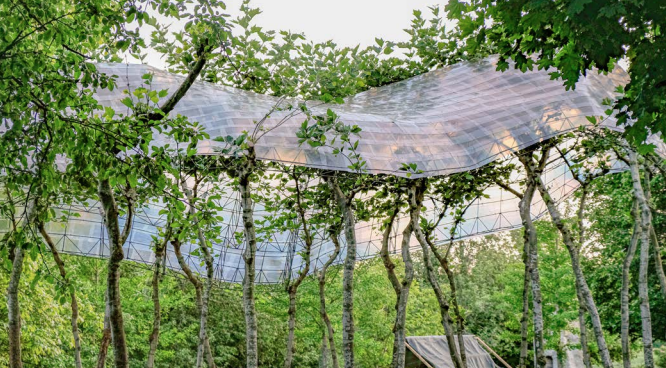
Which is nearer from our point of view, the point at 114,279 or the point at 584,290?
the point at 114,279

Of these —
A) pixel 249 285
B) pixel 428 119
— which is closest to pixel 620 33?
pixel 249 285

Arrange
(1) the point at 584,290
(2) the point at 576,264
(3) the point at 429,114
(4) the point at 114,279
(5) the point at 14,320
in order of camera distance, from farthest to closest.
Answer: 1. (3) the point at 429,114
2. (2) the point at 576,264
3. (1) the point at 584,290
4. (5) the point at 14,320
5. (4) the point at 114,279

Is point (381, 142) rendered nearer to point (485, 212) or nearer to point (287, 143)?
point (287, 143)

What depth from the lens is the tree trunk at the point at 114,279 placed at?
4520 millimetres

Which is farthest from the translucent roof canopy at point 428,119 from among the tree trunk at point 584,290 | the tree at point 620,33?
the tree at point 620,33

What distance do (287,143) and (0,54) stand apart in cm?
438

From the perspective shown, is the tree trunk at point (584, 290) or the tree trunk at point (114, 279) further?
the tree trunk at point (584, 290)

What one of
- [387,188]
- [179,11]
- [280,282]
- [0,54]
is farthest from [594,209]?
[0,54]

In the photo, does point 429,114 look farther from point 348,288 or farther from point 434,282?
point 348,288

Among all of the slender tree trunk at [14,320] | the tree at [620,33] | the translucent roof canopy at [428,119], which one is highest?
the translucent roof canopy at [428,119]

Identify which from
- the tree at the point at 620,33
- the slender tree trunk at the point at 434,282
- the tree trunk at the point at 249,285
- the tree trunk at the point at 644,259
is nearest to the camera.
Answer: the tree at the point at 620,33

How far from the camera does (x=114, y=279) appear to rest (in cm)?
482

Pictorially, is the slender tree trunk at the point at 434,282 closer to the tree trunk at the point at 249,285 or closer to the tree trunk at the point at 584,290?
the tree trunk at the point at 584,290

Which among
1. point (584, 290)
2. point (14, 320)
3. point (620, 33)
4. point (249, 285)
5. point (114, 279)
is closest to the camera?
point (620, 33)
